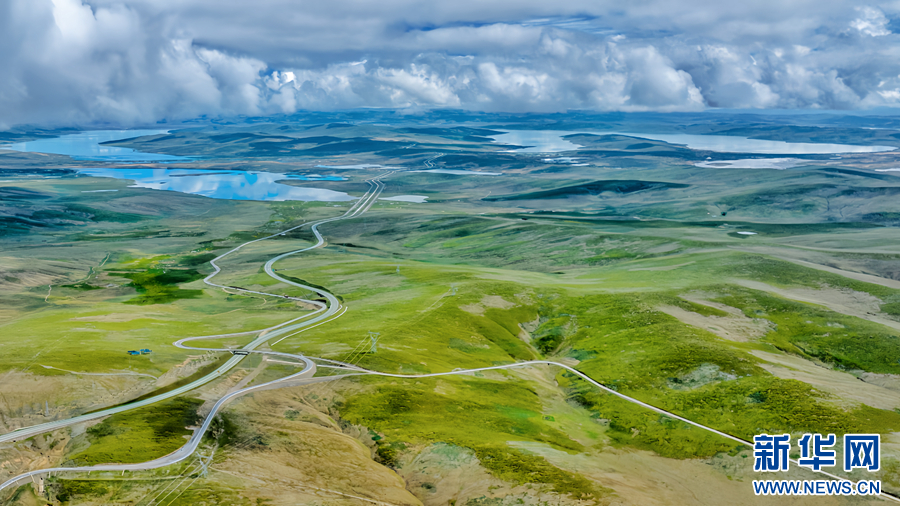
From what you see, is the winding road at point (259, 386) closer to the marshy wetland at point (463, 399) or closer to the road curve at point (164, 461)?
the road curve at point (164, 461)

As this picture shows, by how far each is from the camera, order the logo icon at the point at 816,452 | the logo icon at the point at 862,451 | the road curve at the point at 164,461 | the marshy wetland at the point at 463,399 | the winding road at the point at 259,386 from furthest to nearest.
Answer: the logo icon at the point at 816,452
the logo icon at the point at 862,451
the marshy wetland at the point at 463,399
the winding road at the point at 259,386
the road curve at the point at 164,461

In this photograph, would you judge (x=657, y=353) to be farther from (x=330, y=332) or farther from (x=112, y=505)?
(x=112, y=505)

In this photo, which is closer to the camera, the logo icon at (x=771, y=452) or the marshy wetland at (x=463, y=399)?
the marshy wetland at (x=463, y=399)

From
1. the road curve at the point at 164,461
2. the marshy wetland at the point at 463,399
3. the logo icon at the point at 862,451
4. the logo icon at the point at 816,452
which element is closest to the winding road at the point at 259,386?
the road curve at the point at 164,461

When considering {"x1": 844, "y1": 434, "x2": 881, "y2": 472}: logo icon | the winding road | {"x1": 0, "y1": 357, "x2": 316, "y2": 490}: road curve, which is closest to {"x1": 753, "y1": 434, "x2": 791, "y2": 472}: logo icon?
the winding road

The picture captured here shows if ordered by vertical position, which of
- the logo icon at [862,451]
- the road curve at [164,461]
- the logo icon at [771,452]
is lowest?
the logo icon at [771,452]

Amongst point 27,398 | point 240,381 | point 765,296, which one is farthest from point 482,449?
point 765,296

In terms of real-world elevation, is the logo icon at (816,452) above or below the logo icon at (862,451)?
below

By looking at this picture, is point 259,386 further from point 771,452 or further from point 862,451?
point 862,451

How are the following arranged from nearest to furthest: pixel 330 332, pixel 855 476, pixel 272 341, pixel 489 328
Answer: pixel 855 476 < pixel 272 341 < pixel 330 332 < pixel 489 328

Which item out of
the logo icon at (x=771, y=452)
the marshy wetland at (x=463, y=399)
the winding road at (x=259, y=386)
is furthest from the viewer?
the logo icon at (x=771, y=452)

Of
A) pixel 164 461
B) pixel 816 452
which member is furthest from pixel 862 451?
pixel 164 461
